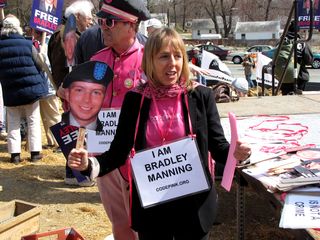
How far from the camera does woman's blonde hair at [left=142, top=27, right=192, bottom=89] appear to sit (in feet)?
7.18

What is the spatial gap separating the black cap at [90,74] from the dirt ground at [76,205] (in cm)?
169

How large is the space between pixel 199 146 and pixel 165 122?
0.20 m

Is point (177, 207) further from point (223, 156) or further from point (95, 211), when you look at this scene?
point (95, 211)

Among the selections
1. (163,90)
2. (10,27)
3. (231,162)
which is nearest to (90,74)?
(163,90)

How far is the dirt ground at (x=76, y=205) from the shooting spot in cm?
397

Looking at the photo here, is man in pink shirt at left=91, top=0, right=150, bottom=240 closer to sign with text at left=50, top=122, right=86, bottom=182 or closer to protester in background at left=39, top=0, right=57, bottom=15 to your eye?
sign with text at left=50, top=122, right=86, bottom=182

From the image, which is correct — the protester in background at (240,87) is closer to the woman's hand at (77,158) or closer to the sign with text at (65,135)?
the sign with text at (65,135)

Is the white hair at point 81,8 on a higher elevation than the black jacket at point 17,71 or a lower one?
higher

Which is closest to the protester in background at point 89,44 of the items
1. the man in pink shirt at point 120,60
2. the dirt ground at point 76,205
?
the man in pink shirt at point 120,60

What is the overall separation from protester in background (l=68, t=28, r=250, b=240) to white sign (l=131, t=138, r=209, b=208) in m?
0.03

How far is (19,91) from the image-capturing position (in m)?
5.63

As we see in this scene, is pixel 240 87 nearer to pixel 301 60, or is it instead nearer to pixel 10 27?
pixel 301 60

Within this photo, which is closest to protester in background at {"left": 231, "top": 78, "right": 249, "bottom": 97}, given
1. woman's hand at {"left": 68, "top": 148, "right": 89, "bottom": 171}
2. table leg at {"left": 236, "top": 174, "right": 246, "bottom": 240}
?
table leg at {"left": 236, "top": 174, "right": 246, "bottom": 240}

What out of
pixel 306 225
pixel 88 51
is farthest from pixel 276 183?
pixel 88 51
